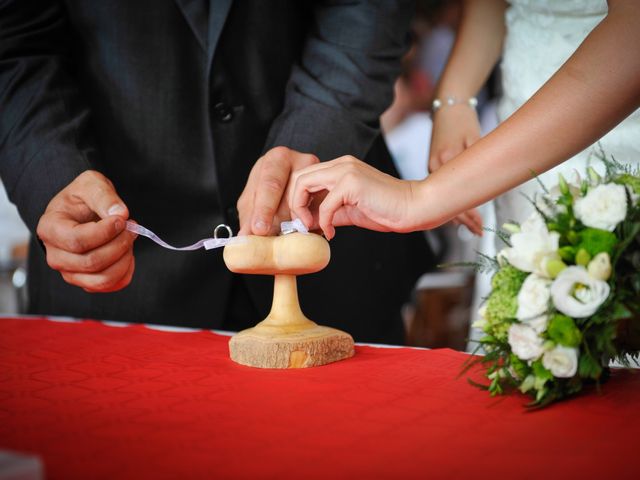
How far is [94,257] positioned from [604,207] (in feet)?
3.03

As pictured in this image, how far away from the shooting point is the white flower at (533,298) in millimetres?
955

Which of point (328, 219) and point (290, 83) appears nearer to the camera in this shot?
point (328, 219)

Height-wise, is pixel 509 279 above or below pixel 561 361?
above

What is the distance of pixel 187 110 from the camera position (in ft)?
5.93

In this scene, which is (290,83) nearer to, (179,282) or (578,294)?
(179,282)

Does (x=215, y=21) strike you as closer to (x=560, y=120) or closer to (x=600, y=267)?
(x=560, y=120)

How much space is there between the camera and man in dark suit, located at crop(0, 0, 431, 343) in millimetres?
1677

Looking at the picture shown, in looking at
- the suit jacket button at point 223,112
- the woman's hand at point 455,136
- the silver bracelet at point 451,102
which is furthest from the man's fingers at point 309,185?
the silver bracelet at point 451,102

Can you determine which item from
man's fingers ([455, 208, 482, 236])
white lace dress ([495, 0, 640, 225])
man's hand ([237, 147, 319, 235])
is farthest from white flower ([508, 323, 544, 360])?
man's fingers ([455, 208, 482, 236])

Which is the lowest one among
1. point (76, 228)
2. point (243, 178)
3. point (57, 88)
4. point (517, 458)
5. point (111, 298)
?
→ point (517, 458)

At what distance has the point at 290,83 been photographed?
5.87ft

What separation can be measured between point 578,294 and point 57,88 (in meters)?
1.30

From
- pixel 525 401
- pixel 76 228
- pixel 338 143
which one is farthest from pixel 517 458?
pixel 338 143

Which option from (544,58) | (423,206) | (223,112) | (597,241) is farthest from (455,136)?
(597,241)
